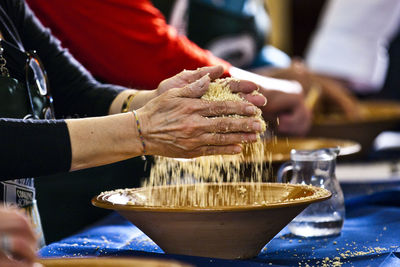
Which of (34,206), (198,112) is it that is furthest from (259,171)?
(34,206)

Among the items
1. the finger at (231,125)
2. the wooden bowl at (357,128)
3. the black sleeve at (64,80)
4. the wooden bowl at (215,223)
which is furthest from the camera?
the wooden bowl at (357,128)

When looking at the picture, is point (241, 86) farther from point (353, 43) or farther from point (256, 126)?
point (353, 43)

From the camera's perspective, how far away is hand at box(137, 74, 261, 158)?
90 centimetres

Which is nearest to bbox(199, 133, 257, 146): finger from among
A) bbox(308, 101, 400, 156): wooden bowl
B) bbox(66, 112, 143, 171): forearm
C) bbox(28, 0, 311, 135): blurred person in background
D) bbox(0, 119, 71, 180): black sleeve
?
bbox(66, 112, 143, 171): forearm

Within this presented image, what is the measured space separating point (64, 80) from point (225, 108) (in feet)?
1.68

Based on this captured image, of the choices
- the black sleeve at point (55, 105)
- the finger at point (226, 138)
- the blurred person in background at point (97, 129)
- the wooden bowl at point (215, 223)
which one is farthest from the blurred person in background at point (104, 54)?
the wooden bowl at point (215, 223)

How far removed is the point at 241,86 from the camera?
988mm

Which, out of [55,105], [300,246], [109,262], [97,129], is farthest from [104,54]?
[109,262]

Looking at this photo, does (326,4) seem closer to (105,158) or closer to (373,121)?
(373,121)

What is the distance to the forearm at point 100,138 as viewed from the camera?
35.1 inches

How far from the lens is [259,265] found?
792mm

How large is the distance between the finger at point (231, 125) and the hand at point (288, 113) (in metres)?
0.92

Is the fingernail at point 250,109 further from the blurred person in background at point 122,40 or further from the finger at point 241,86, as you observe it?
the blurred person in background at point 122,40

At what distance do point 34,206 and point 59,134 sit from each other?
27cm
